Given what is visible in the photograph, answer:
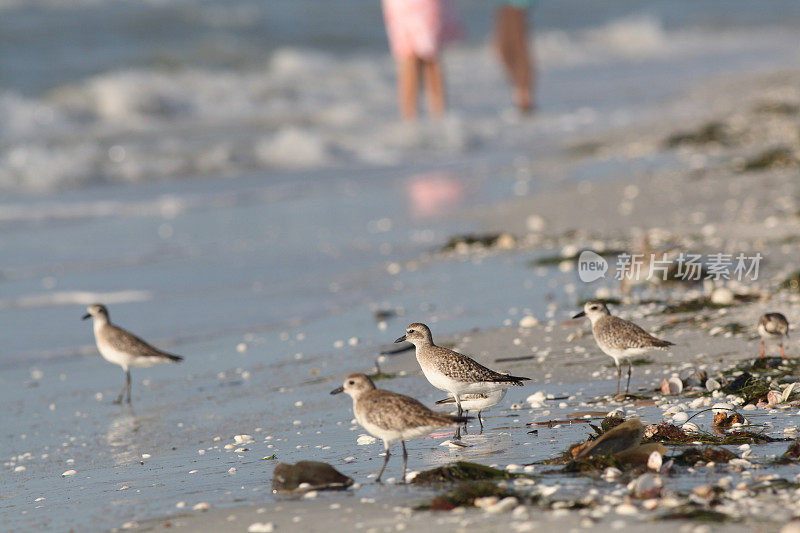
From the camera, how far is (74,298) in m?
10.5

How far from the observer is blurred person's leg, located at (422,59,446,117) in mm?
18969

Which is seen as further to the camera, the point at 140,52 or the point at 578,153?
the point at 140,52

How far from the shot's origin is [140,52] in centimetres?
2881

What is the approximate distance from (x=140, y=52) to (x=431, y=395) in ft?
77.9

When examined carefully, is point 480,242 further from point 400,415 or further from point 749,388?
point 400,415

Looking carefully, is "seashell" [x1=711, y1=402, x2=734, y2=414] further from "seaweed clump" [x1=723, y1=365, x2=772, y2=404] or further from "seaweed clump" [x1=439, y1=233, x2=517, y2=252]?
"seaweed clump" [x1=439, y1=233, x2=517, y2=252]

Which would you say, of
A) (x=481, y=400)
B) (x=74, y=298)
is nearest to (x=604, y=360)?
(x=481, y=400)

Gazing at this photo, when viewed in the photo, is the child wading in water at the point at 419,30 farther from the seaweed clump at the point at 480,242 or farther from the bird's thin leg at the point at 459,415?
the bird's thin leg at the point at 459,415

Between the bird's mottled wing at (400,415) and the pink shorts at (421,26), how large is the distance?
13.6 m

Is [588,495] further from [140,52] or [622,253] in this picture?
[140,52]

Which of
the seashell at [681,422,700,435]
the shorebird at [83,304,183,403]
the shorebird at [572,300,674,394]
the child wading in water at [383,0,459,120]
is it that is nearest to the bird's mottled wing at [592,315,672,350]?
the shorebird at [572,300,674,394]

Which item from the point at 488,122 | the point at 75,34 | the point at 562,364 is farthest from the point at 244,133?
the point at 562,364

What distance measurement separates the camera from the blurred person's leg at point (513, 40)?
64.0 feet

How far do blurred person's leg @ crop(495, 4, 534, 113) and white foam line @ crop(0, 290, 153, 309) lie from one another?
10.7 meters
